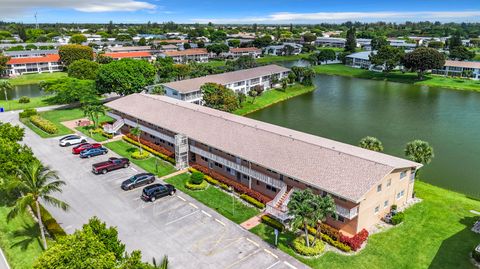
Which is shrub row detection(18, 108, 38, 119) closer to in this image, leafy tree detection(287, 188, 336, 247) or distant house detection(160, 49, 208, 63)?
leafy tree detection(287, 188, 336, 247)

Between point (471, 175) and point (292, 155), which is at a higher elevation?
point (292, 155)

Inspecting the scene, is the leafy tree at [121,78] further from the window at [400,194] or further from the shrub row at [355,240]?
the shrub row at [355,240]

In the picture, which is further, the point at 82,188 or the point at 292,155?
the point at 82,188

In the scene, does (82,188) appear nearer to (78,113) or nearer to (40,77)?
(78,113)

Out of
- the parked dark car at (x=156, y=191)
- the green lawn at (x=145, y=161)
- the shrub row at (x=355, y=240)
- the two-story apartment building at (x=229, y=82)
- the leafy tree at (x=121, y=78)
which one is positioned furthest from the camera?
the two-story apartment building at (x=229, y=82)

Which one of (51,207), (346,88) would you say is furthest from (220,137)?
(346,88)

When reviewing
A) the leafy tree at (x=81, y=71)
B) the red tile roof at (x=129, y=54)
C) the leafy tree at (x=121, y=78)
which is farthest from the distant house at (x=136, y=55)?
the leafy tree at (x=121, y=78)
